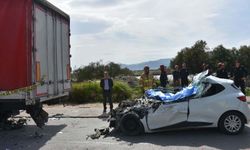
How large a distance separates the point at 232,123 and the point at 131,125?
8.15 feet

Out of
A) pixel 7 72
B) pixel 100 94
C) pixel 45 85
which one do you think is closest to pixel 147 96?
pixel 45 85

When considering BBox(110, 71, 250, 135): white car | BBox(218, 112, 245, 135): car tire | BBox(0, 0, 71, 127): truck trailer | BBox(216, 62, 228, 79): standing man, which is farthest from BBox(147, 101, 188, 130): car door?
BBox(216, 62, 228, 79): standing man

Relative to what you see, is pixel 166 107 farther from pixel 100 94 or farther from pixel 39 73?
pixel 100 94

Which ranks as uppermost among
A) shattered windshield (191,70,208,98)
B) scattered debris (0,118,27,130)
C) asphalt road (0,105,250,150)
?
shattered windshield (191,70,208,98)

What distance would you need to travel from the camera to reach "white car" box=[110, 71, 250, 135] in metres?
10.8

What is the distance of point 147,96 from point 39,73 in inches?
116

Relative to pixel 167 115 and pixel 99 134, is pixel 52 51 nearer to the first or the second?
pixel 99 134

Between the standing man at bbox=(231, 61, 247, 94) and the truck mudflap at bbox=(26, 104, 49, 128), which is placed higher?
the standing man at bbox=(231, 61, 247, 94)

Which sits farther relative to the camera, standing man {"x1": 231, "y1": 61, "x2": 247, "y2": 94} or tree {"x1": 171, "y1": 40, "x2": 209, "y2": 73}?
tree {"x1": 171, "y1": 40, "x2": 209, "y2": 73}

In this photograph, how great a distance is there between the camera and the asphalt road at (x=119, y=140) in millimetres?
9781

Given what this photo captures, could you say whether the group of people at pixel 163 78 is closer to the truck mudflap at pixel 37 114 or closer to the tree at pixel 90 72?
the truck mudflap at pixel 37 114

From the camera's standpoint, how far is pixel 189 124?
10.9 meters

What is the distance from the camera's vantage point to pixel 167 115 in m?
10.9

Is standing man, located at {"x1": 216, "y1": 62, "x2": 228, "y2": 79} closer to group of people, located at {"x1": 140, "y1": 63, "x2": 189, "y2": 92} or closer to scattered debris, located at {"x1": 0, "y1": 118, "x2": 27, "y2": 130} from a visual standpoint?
group of people, located at {"x1": 140, "y1": 63, "x2": 189, "y2": 92}
